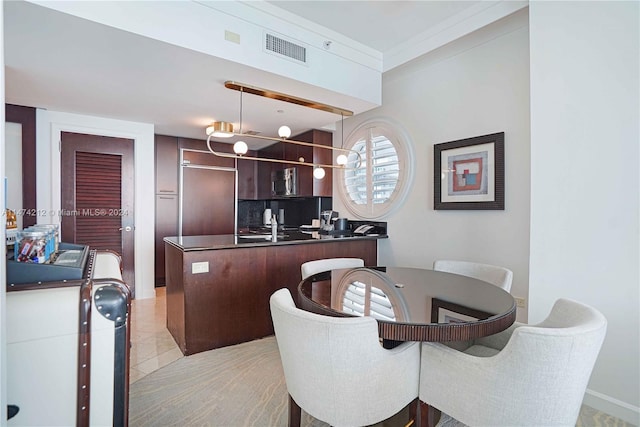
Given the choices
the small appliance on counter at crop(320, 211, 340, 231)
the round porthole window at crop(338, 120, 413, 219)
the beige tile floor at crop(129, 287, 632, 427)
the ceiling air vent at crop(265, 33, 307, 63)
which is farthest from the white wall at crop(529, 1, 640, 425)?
the small appliance on counter at crop(320, 211, 340, 231)

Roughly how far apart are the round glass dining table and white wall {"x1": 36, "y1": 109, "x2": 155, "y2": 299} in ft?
10.3

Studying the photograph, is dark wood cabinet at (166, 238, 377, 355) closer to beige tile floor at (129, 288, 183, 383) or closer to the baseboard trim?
beige tile floor at (129, 288, 183, 383)

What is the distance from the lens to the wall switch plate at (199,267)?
2.64m

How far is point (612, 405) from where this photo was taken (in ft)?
6.35

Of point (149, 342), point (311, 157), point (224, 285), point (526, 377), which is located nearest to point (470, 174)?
point (526, 377)

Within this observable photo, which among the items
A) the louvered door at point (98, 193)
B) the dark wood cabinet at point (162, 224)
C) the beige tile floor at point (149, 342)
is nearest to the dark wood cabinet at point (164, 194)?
the dark wood cabinet at point (162, 224)

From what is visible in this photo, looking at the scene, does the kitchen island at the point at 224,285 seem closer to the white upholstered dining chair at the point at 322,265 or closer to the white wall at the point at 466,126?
the white upholstered dining chair at the point at 322,265

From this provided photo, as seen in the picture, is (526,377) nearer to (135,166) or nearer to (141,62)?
(141,62)

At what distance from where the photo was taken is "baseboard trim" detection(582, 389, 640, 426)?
72.9 inches

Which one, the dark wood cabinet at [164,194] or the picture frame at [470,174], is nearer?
the picture frame at [470,174]

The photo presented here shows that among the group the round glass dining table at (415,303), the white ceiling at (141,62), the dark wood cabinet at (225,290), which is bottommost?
the dark wood cabinet at (225,290)

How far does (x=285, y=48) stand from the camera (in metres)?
2.72

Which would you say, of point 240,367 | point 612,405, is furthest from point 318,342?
point 612,405

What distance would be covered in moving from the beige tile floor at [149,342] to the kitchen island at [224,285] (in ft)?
0.31
